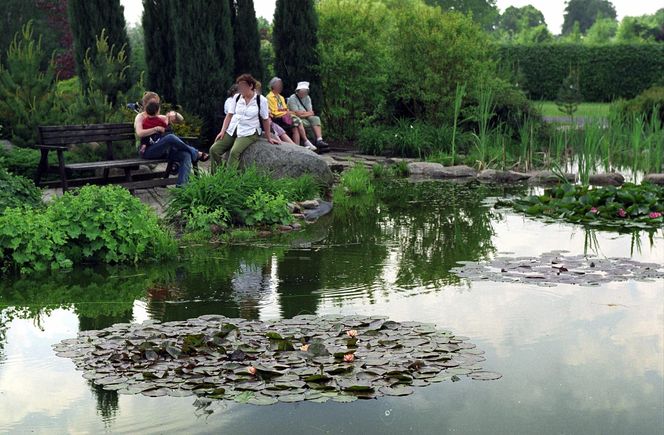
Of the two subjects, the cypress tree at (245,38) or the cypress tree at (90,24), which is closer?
the cypress tree at (90,24)

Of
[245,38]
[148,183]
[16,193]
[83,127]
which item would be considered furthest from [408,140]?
[16,193]

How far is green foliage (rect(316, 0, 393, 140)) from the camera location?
812 inches

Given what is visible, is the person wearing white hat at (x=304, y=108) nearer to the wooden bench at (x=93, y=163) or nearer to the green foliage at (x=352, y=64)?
the green foliage at (x=352, y=64)

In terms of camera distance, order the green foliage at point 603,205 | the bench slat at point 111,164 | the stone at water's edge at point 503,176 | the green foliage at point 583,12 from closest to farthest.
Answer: the green foliage at point 603,205 → the bench slat at point 111,164 → the stone at water's edge at point 503,176 → the green foliage at point 583,12

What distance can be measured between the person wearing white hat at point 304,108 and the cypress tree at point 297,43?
2.05 metres

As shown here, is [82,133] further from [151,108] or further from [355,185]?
[355,185]

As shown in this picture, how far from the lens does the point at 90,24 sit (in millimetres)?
18469

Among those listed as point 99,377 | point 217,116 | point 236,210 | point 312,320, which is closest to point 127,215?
point 236,210

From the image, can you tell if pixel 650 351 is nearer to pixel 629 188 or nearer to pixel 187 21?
pixel 629 188

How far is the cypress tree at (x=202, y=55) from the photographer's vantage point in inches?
734

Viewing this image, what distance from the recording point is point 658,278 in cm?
843

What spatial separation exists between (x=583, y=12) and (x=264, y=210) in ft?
331

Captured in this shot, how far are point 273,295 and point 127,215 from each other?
1950 mm

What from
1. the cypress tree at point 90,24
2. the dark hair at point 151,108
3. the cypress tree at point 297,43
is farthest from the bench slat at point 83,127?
the cypress tree at point 297,43
